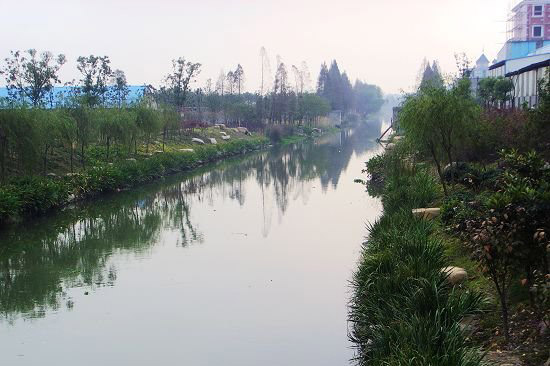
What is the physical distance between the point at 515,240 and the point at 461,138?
11.6 meters

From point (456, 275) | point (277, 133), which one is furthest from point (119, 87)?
point (456, 275)

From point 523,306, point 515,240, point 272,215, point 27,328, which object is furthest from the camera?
point 272,215

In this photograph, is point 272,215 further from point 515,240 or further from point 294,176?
point 515,240

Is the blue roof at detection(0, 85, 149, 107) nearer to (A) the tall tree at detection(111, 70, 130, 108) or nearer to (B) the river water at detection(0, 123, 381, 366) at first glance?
(A) the tall tree at detection(111, 70, 130, 108)

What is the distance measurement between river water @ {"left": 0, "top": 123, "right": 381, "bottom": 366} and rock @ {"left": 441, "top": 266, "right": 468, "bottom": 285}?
6.47 feet

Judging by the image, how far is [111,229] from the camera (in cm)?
1983

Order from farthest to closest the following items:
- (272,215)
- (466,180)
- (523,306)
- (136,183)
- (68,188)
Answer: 1. (136,183)
2. (68,188)
3. (272,215)
4. (466,180)
5. (523,306)

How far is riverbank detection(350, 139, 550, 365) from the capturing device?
6.43 metres

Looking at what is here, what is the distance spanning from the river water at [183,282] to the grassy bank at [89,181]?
744 mm

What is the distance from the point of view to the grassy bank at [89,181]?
20031 mm

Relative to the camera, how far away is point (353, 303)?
36.3ft

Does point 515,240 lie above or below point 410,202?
above

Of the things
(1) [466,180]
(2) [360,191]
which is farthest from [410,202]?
(2) [360,191]

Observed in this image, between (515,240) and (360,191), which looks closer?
(515,240)
